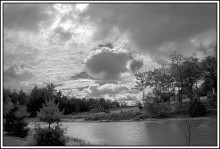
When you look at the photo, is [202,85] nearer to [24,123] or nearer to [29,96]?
[24,123]

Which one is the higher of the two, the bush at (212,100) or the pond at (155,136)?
the bush at (212,100)

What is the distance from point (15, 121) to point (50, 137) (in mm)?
12021

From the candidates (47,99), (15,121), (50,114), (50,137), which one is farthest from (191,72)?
(47,99)

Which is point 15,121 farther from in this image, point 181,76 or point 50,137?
point 181,76

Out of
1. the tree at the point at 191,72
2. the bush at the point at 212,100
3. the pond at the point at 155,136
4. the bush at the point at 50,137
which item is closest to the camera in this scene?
the bush at the point at 50,137

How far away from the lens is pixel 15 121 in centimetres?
3269

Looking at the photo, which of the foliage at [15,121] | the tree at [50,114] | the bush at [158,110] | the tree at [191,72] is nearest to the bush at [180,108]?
the bush at [158,110]

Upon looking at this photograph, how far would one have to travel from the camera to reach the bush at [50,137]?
22500 millimetres

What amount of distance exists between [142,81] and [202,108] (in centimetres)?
2370

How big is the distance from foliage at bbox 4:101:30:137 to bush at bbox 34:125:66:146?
996 centimetres

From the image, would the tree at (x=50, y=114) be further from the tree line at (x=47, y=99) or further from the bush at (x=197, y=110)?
the tree line at (x=47, y=99)

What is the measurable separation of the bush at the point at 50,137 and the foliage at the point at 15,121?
392 inches

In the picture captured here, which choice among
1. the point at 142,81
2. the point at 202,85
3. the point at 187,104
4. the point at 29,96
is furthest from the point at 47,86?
the point at 187,104

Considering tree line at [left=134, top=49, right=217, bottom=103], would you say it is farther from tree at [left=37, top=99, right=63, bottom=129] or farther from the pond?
tree at [left=37, top=99, right=63, bottom=129]
